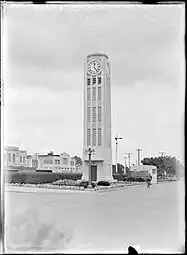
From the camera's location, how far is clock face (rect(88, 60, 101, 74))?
74.9 inches

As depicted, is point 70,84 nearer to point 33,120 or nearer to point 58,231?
point 33,120

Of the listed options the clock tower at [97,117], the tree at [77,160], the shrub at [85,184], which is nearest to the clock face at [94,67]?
the clock tower at [97,117]

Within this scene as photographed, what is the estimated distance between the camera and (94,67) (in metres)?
1.91

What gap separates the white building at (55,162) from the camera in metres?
1.89

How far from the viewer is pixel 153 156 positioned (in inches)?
74.2

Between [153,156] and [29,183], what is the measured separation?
0.66m

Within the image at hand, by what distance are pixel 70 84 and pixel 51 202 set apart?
63 centimetres

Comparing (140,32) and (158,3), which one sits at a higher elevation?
(158,3)

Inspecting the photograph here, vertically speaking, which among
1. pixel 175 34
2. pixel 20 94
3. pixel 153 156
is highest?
pixel 175 34

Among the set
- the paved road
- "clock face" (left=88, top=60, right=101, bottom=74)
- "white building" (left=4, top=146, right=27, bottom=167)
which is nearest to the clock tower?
"clock face" (left=88, top=60, right=101, bottom=74)

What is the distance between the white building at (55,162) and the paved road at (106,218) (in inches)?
5.7

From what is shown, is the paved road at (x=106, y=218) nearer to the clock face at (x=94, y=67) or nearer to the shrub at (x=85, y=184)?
the shrub at (x=85, y=184)

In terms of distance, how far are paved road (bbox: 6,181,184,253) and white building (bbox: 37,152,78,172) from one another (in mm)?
144

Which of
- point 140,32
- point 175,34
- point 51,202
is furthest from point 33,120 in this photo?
point 175,34
